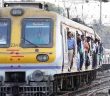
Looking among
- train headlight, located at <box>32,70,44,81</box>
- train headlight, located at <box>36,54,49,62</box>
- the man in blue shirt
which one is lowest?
train headlight, located at <box>32,70,44,81</box>

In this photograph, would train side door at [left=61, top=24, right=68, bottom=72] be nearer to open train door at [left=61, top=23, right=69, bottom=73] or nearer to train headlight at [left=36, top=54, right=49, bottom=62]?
open train door at [left=61, top=23, right=69, bottom=73]

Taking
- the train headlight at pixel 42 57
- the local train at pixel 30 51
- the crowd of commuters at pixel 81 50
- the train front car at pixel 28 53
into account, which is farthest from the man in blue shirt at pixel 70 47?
the train headlight at pixel 42 57

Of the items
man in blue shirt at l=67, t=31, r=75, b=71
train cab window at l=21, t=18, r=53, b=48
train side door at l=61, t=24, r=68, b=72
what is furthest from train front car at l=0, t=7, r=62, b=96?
man in blue shirt at l=67, t=31, r=75, b=71

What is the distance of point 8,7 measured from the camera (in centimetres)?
1648

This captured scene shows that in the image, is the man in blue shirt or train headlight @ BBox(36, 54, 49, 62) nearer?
train headlight @ BBox(36, 54, 49, 62)

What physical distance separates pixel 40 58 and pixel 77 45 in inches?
155

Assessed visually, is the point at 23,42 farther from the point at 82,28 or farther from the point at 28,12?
the point at 82,28

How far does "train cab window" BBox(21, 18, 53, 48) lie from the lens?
52.3 ft

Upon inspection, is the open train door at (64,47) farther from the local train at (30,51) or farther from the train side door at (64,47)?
the local train at (30,51)

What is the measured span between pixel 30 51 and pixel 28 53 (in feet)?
0.25

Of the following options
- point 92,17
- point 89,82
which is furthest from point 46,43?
point 92,17

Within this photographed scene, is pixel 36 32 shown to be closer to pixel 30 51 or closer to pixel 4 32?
pixel 30 51

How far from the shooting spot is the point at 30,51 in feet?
51.9

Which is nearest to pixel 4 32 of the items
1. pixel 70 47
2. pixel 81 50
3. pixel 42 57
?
pixel 42 57
